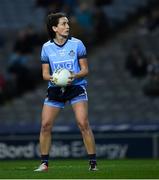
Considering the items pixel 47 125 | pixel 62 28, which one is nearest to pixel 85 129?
pixel 47 125

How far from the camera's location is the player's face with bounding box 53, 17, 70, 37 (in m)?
13.6

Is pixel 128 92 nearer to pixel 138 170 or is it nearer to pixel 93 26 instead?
pixel 93 26

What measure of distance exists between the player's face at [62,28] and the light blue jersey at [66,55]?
0.52 feet

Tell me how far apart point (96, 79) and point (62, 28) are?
12342 mm

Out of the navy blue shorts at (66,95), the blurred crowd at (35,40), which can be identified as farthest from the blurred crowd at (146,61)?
the navy blue shorts at (66,95)

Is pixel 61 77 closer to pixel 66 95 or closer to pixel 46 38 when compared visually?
pixel 66 95

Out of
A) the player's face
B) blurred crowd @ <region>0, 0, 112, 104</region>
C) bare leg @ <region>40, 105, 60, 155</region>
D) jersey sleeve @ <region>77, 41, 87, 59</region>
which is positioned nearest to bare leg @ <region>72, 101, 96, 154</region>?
bare leg @ <region>40, 105, 60, 155</region>

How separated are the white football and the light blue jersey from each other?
19 cm

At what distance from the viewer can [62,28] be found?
44.7 ft

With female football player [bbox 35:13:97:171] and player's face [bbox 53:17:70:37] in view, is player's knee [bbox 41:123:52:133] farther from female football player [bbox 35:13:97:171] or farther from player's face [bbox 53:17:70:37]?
player's face [bbox 53:17:70:37]

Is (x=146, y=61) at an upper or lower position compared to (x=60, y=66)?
upper

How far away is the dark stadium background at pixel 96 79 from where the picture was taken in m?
21.6

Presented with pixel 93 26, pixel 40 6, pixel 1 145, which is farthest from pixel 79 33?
pixel 1 145

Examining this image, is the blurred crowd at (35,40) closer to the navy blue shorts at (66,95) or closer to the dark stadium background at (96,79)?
the dark stadium background at (96,79)
